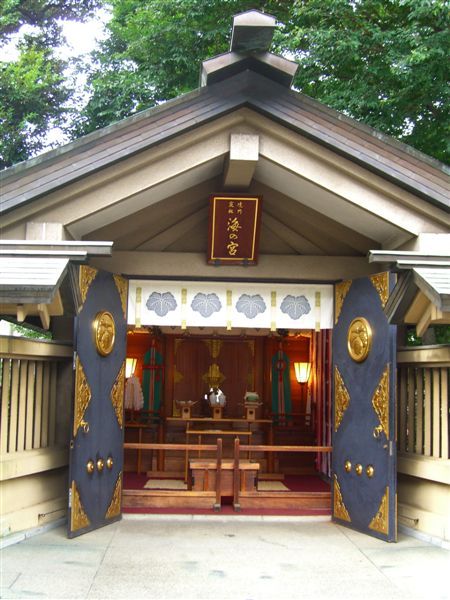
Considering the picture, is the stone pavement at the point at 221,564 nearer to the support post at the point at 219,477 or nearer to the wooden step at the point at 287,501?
the support post at the point at 219,477

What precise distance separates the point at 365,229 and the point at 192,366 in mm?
6644

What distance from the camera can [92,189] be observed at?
7.12m

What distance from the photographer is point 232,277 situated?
8.59 metres

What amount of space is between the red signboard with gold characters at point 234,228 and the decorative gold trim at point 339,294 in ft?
3.82

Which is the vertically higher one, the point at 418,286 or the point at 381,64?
the point at 381,64

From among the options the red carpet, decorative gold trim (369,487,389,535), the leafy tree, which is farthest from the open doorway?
the leafy tree

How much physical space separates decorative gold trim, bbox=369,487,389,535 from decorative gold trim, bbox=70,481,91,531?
3258 mm

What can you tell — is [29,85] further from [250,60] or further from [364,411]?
[364,411]

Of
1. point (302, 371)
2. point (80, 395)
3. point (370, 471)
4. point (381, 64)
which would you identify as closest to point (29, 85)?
point (381, 64)

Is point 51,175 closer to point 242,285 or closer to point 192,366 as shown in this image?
point 242,285

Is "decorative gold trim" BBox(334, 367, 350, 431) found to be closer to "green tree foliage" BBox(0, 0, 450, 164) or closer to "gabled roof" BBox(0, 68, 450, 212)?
"gabled roof" BBox(0, 68, 450, 212)

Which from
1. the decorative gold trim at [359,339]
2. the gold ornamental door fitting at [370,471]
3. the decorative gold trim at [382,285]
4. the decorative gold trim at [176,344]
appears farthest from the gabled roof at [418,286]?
the decorative gold trim at [176,344]

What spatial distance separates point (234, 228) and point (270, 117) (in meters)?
1.58

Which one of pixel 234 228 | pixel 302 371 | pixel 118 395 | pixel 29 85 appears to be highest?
pixel 29 85
